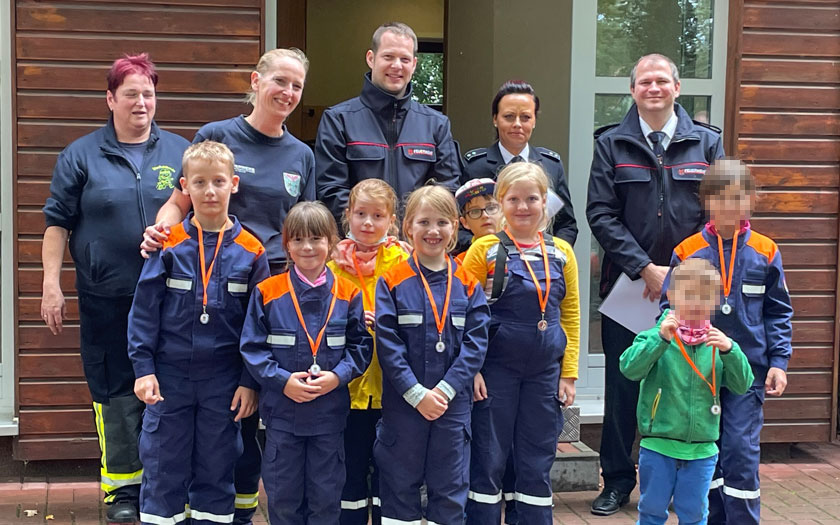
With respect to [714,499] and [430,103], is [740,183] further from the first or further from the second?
[430,103]

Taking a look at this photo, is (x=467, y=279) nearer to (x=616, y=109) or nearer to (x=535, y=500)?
(x=535, y=500)

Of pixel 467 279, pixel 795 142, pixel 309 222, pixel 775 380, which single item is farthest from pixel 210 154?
pixel 795 142

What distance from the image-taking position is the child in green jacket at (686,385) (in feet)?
12.1

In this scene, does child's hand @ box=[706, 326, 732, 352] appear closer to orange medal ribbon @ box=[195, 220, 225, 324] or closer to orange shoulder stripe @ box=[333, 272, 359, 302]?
orange shoulder stripe @ box=[333, 272, 359, 302]

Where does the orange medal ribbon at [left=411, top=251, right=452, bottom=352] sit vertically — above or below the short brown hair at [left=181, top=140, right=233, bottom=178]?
below

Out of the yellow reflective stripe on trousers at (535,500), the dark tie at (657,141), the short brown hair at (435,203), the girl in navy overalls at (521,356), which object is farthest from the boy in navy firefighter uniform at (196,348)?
the dark tie at (657,141)

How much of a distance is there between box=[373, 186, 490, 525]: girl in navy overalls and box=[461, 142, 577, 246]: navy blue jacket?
3.44 feet

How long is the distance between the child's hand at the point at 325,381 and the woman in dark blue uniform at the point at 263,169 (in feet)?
1.79

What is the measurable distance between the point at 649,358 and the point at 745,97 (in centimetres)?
236

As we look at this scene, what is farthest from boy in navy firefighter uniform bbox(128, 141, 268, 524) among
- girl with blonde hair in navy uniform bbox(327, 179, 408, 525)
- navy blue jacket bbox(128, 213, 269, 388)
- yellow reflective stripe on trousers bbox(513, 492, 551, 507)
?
yellow reflective stripe on trousers bbox(513, 492, 551, 507)

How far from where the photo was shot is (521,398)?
3.83 metres

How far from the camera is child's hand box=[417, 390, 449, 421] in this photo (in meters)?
3.52

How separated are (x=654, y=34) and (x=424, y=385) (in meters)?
3.13

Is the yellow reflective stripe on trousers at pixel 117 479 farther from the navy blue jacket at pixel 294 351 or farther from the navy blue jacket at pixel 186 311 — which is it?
the navy blue jacket at pixel 294 351
